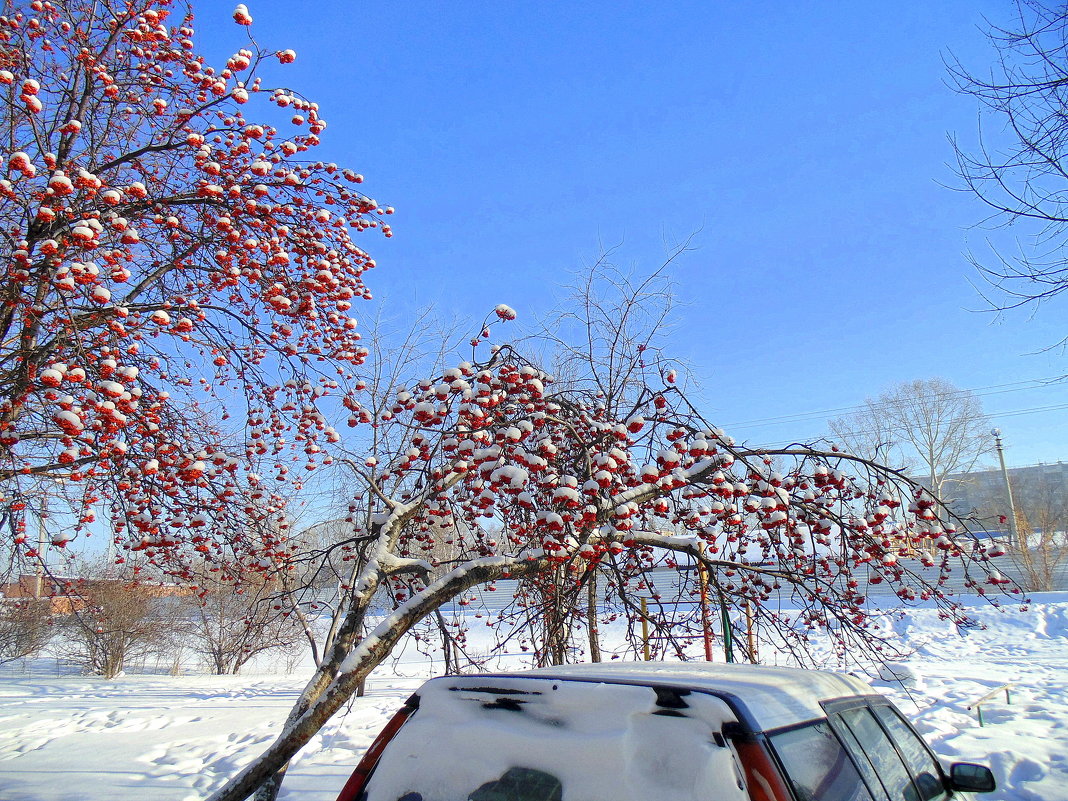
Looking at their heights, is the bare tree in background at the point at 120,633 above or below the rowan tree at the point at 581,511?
below

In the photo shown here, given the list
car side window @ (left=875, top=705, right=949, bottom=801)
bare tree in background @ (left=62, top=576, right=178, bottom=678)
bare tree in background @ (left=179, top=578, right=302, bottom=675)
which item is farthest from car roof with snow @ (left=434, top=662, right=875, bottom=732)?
bare tree in background @ (left=179, top=578, right=302, bottom=675)

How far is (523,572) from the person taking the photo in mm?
4793

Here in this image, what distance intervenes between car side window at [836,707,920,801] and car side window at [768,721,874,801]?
14 centimetres

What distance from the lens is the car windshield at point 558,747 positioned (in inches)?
70.0

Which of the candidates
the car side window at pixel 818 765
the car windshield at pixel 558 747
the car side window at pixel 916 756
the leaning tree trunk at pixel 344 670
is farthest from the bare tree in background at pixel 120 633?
the car side window at pixel 818 765

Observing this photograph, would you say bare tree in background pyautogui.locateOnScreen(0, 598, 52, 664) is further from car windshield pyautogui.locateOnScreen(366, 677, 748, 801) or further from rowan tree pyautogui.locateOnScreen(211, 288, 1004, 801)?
car windshield pyautogui.locateOnScreen(366, 677, 748, 801)

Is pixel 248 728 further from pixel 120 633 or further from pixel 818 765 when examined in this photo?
pixel 120 633

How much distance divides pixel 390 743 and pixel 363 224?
12.9 feet

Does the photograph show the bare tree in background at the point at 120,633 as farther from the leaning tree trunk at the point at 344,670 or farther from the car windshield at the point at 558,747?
the car windshield at the point at 558,747

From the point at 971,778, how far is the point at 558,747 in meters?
2.10

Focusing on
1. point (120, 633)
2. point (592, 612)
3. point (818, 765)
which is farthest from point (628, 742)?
point (120, 633)

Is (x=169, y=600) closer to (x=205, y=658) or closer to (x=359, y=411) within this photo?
(x=205, y=658)

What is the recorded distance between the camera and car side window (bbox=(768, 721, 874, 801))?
1847mm

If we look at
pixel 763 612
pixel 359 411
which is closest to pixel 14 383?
pixel 359 411
